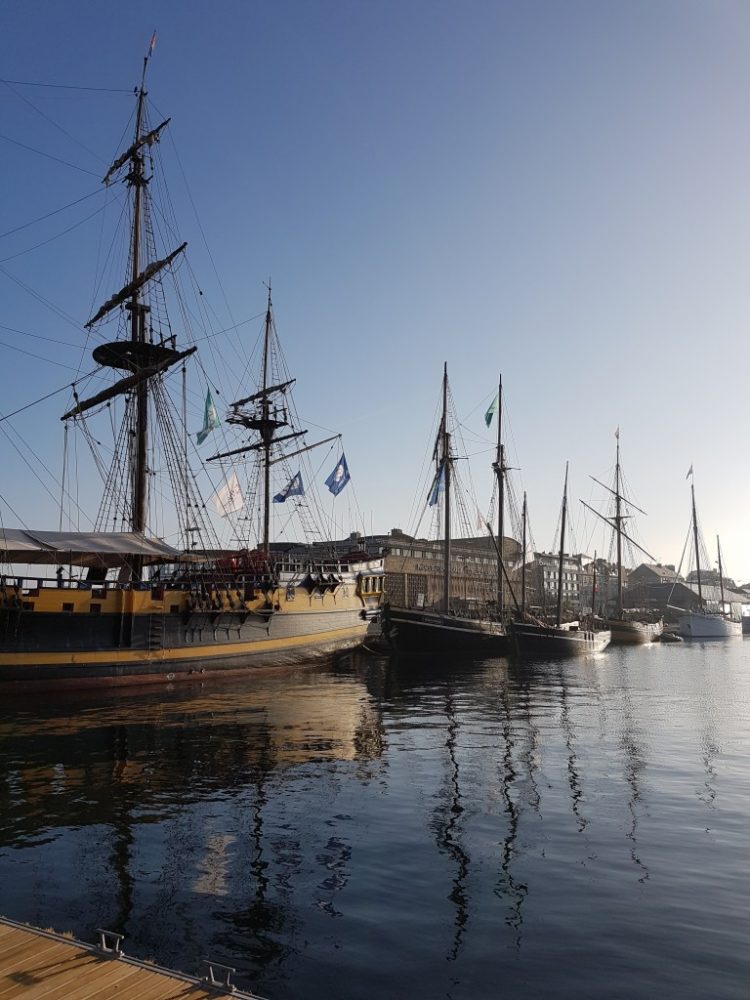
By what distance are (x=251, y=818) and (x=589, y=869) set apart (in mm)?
5909

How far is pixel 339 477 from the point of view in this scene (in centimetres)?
4825

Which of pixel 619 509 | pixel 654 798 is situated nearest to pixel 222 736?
pixel 654 798

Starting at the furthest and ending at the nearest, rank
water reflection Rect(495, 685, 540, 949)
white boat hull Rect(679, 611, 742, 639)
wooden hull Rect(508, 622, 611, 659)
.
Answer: white boat hull Rect(679, 611, 742, 639)
wooden hull Rect(508, 622, 611, 659)
water reflection Rect(495, 685, 540, 949)

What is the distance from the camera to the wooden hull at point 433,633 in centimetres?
5369

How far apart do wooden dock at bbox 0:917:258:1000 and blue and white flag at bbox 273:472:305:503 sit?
44.6 meters

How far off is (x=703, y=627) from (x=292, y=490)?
325ft

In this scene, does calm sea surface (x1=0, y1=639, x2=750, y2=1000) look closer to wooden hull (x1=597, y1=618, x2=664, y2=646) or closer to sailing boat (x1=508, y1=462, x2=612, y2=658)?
sailing boat (x1=508, y1=462, x2=612, y2=658)

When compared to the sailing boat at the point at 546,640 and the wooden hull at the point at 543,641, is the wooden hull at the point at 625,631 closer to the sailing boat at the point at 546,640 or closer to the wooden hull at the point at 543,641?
the sailing boat at the point at 546,640

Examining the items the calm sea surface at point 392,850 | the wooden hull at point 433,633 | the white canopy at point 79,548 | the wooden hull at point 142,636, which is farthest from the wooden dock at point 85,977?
the wooden hull at point 433,633

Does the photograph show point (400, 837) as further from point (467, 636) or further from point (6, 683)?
point (467, 636)

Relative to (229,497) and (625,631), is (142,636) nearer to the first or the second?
(229,497)

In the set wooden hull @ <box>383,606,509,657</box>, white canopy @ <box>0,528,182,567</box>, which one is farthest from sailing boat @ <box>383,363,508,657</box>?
white canopy @ <box>0,528,182,567</box>

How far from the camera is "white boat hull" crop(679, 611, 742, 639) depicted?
121m

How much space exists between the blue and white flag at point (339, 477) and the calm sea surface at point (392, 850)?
84.6ft
